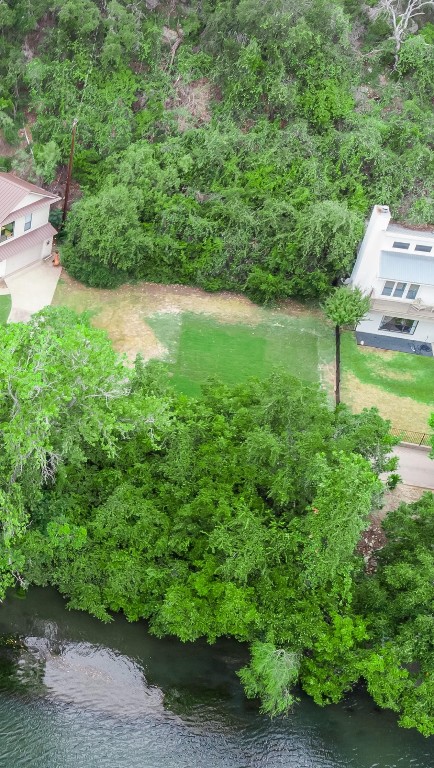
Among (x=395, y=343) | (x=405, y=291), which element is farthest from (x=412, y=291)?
(x=395, y=343)

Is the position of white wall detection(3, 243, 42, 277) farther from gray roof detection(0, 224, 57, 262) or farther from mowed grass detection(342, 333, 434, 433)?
mowed grass detection(342, 333, 434, 433)

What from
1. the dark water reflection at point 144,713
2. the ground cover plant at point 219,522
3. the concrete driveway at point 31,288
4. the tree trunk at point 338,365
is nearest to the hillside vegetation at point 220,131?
the concrete driveway at point 31,288

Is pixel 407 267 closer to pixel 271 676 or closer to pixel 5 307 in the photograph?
pixel 5 307

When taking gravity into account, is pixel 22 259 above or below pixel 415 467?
above

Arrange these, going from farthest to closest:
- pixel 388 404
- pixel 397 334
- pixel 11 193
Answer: pixel 397 334, pixel 11 193, pixel 388 404

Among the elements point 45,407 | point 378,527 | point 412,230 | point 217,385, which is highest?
point 412,230

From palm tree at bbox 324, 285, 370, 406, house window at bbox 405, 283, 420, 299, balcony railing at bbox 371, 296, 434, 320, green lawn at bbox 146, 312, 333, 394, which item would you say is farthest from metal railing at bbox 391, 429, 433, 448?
house window at bbox 405, 283, 420, 299

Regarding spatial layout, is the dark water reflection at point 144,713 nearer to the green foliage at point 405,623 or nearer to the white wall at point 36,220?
the green foliage at point 405,623
